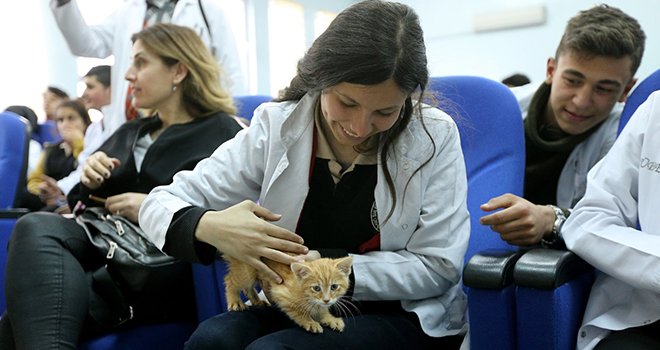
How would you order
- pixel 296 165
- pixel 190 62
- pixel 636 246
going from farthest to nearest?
pixel 190 62
pixel 296 165
pixel 636 246

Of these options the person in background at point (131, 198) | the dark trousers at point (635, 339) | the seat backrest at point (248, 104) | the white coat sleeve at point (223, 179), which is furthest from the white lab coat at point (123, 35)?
the dark trousers at point (635, 339)

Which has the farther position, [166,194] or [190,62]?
[190,62]

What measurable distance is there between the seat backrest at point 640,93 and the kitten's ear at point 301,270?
3.09 ft

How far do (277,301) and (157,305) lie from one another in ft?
1.95

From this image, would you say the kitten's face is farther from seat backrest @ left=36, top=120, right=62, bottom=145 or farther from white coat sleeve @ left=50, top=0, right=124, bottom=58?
seat backrest @ left=36, top=120, right=62, bottom=145

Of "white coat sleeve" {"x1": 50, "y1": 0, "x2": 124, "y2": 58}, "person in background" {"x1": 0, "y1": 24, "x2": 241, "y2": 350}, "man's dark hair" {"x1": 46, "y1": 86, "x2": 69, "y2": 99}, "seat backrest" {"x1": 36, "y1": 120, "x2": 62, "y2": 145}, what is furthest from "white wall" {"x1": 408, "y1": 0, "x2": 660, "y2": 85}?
→ "person in background" {"x1": 0, "y1": 24, "x2": 241, "y2": 350}

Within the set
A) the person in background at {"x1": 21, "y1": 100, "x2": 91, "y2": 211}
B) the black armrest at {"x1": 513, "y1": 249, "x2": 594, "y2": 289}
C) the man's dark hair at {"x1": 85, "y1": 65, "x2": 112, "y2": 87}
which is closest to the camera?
the black armrest at {"x1": 513, "y1": 249, "x2": 594, "y2": 289}

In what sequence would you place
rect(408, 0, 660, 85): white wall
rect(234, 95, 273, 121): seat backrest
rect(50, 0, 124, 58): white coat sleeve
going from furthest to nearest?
rect(408, 0, 660, 85): white wall → rect(50, 0, 124, 58): white coat sleeve → rect(234, 95, 273, 121): seat backrest

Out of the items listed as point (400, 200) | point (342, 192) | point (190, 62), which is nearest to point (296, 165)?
point (342, 192)

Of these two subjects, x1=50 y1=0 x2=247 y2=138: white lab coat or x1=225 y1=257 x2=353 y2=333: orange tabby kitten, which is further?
x1=50 y1=0 x2=247 y2=138: white lab coat

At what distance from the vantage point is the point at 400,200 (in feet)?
4.58

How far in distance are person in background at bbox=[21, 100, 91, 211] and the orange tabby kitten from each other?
8.79ft

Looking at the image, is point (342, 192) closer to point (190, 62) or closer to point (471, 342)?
point (471, 342)

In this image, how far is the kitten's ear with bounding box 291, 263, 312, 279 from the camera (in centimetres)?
121
